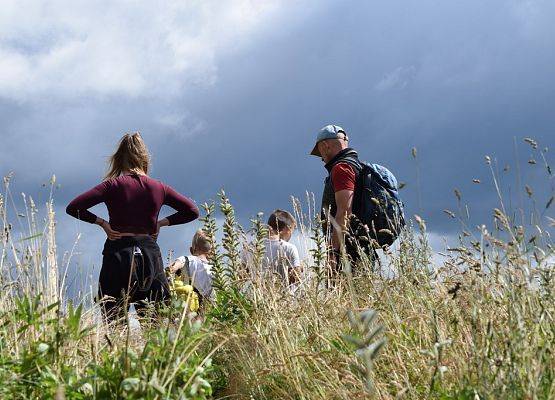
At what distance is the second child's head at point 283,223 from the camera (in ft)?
23.5

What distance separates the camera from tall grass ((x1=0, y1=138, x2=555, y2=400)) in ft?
8.50

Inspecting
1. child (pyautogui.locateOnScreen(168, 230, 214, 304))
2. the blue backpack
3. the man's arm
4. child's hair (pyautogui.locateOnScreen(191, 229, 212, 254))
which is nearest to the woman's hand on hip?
child (pyautogui.locateOnScreen(168, 230, 214, 304))

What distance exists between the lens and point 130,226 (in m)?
5.90

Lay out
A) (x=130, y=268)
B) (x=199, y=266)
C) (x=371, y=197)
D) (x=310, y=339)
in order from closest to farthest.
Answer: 1. (x=310, y=339)
2. (x=130, y=268)
3. (x=371, y=197)
4. (x=199, y=266)

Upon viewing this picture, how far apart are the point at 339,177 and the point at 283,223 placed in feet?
4.31

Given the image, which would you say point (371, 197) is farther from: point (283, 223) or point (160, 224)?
point (160, 224)

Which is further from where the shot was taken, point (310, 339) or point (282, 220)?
point (282, 220)

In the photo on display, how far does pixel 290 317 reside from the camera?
14.3ft

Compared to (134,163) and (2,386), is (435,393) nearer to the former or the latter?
(2,386)

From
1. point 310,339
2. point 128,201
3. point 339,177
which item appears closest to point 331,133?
point 339,177

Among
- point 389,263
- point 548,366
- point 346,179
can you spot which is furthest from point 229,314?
point 548,366

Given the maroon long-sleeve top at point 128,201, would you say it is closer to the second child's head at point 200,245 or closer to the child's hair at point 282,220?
the second child's head at point 200,245

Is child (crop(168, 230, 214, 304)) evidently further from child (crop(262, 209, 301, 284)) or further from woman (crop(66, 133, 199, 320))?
woman (crop(66, 133, 199, 320))

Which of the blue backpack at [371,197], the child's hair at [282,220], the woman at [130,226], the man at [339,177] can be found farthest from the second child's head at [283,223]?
the woman at [130,226]
